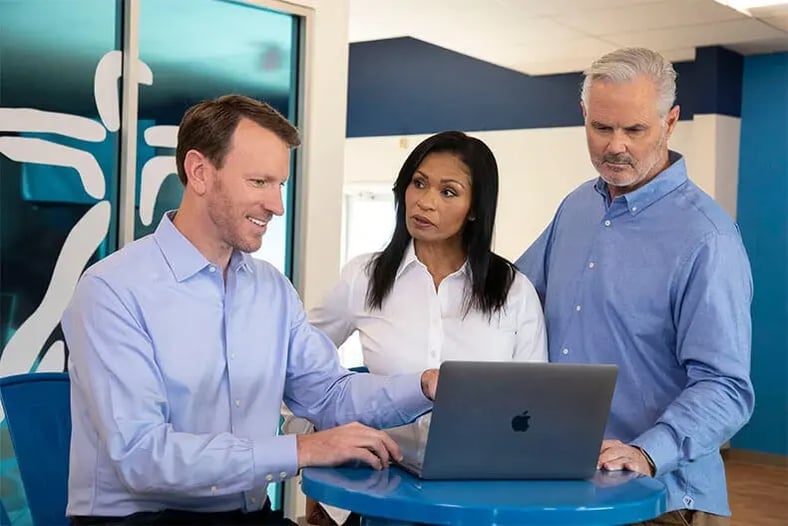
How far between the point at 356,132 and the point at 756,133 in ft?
11.9

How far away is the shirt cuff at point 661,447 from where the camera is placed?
7.69 ft

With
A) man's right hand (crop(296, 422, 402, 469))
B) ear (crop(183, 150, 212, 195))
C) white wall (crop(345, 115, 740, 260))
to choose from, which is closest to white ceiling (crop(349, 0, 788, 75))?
white wall (crop(345, 115, 740, 260))

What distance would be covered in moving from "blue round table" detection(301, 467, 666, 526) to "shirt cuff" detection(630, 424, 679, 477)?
226 millimetres

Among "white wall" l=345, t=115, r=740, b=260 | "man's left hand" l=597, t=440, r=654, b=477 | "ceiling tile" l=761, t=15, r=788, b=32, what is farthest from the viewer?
"white wall" l=345, t=115, r=740, b=260

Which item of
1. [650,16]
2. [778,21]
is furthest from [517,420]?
[778,21]

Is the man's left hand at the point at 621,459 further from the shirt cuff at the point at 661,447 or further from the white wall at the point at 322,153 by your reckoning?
the white wall at the point at 322,153

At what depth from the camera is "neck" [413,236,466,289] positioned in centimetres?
289

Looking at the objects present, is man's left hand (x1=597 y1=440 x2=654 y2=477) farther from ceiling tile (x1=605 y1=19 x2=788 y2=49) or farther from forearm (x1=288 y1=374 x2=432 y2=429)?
ceiling tile (x1=605 y1=19 x2=788 y2=49)

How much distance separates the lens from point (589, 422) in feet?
6.61

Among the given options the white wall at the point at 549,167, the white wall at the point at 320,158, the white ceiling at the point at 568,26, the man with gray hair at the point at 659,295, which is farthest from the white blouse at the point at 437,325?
the white wall at the point at 549,167

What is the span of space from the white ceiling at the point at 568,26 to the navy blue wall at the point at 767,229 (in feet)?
1.07

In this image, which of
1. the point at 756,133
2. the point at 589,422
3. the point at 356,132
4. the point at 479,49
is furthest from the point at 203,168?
the point at 356,132

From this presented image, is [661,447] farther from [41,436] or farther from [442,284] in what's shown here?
[41,436]

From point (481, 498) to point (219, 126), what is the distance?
100 cm
